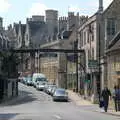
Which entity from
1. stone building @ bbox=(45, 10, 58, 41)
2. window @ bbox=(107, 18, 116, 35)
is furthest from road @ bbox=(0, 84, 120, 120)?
stone building @ bbox=(45, 10, 58, 41)

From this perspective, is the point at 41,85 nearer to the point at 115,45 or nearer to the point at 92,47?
the point at 92,47

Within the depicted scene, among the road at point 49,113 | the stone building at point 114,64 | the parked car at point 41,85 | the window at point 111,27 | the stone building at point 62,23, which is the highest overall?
the stone building at point 62,23

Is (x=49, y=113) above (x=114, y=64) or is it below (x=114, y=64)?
below

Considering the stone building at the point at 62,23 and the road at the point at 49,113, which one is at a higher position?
the stone building at the point at 62,23

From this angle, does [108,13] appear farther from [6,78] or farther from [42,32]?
[42,32]

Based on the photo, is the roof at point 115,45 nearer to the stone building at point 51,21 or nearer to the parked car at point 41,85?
the parked car at point 41,85

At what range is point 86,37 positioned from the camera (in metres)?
80.4

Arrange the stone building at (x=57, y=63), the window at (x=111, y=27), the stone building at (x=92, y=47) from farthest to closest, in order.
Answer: the stone building at (x=57, y=63), the stone building at (x=92, y=47), the window at (x=111, y=27)

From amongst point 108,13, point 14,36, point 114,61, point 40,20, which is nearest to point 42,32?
point 40,20

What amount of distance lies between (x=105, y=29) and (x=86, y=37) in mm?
11774

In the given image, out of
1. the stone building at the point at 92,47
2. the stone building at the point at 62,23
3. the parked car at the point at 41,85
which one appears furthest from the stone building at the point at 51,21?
the stone building at the point at 92,47

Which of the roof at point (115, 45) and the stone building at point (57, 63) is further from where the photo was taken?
the stone building at point (57, 63)

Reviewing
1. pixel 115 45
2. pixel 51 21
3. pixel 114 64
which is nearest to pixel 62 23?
pixel 51 21

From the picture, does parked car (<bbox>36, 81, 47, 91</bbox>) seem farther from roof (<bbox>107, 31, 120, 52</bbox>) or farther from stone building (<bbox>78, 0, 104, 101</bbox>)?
roof (<bbox>107, 31, 120, 52</bbox>)
